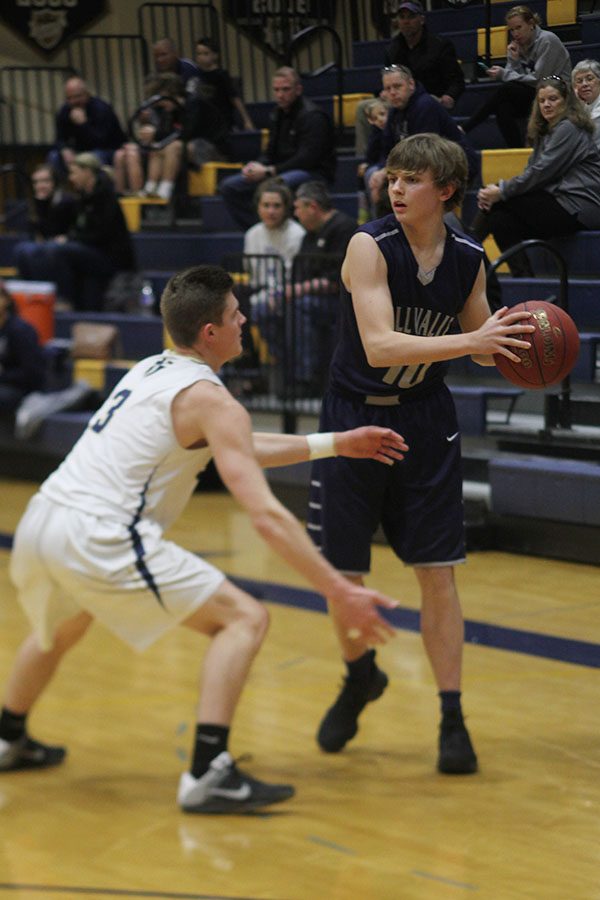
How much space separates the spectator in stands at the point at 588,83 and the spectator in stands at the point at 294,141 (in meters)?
1.00

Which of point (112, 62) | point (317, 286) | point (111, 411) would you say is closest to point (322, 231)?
point (317, 286)

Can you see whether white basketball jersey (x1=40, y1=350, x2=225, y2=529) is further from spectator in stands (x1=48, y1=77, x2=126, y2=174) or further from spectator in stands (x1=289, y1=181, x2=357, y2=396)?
spectator in stands (x1=289, y1=181, x2=357, y2=396)

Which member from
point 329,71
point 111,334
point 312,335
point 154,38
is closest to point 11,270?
point 111,334

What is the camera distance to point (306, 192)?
7434 millimetres

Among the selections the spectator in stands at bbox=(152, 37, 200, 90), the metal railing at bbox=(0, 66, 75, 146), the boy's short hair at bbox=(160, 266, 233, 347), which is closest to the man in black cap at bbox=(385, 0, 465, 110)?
the spectator in stands at bbox=(152, 37, 200, 90)

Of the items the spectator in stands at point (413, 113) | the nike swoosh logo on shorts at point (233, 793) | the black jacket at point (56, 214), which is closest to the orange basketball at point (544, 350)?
the spectator in stands at point (413, 113)

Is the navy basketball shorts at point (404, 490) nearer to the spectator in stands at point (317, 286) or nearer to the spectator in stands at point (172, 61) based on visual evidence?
the spectator in stands at point (172, 61)

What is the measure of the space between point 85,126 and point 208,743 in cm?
594

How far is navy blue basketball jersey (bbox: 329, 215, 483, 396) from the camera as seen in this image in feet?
13.2

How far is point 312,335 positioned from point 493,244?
331 centimetres

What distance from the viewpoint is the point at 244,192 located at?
7.30 metres

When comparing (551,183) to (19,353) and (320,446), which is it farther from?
(19,353)

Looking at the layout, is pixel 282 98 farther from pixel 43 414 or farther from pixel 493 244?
pixel 43 414

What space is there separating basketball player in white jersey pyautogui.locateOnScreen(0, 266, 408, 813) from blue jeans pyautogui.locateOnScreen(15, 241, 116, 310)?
6.56m
